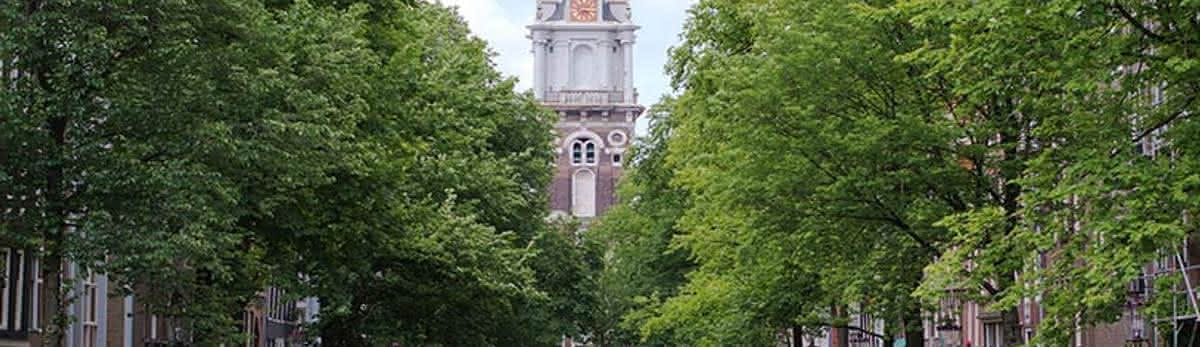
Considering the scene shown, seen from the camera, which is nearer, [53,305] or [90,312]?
[53,305]

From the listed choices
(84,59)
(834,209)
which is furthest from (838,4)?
(84,59)

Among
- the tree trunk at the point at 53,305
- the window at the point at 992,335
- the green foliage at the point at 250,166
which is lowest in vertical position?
the tree trunk at the point at 53,305

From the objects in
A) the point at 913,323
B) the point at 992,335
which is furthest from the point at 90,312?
the point at 992,335

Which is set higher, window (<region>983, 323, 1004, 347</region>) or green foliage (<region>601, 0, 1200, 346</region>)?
green foliage (<region>601, 0, 1200, 346</region>)

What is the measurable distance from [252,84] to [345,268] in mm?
11147

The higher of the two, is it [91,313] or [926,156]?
[926,156]

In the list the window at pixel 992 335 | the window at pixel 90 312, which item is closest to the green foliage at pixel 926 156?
the window at pixel 992 335

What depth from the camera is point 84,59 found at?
3362 cm

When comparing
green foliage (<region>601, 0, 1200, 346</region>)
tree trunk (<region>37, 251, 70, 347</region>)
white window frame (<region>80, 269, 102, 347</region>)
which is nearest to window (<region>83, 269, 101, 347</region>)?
white window frame (<region>80, 269, 102, 347</region>)

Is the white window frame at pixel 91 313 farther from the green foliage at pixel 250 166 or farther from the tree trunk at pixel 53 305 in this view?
the tree trunk at pixel 53 305

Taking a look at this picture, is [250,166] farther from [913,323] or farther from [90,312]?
[90,312]

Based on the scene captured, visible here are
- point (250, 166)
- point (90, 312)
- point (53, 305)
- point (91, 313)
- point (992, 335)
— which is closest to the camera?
point (53, 305)

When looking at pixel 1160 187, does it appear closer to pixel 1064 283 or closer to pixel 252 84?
pixel 1064 283

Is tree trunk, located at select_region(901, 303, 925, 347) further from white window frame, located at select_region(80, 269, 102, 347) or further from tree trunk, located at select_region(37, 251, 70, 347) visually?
tree trunk, located at select_region(37, 251, 70, 347)
